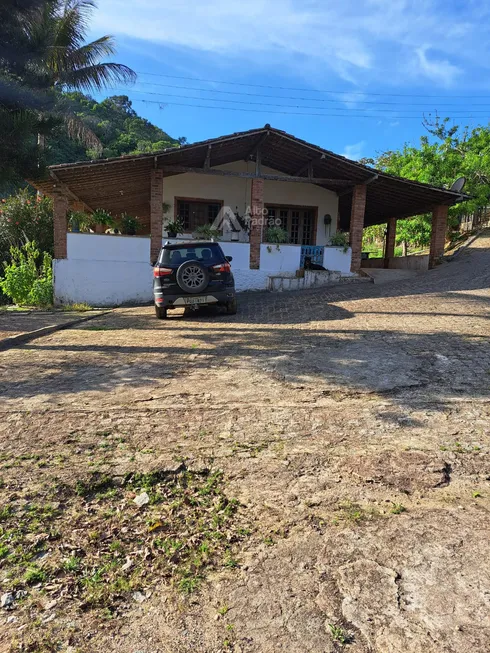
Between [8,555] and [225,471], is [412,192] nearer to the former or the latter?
[225,471]

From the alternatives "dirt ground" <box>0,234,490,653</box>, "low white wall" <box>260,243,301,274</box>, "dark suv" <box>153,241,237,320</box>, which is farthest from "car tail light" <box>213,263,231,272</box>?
"low white wall" <box>260,243,301,274</box>

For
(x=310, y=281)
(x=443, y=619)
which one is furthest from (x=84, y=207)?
(x=443, y=619)

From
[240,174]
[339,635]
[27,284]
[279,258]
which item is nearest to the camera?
[339,635]

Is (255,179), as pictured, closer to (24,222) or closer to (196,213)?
(196,213)

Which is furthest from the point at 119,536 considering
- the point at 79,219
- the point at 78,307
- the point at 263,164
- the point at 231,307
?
the point at 79,219

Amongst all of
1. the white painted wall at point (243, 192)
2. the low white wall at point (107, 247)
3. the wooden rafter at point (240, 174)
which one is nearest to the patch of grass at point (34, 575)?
the low white wall at point (107, 247)

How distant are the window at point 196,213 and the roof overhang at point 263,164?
4.71ft

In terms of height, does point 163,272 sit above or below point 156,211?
below

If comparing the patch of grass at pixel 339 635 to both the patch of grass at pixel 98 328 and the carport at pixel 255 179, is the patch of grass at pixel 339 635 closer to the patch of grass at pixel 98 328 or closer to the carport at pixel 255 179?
the patch of grass at pixel 98 328

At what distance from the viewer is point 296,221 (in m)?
17.5

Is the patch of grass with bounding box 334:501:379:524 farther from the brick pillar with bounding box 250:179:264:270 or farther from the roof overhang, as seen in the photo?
the brick pillar with bounding box 250:179:264:270

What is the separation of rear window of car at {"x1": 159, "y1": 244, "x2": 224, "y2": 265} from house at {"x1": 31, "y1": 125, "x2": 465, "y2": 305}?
13.6ft

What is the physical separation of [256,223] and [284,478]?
475 inches

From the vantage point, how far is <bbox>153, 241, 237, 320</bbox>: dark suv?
845 centimetres
